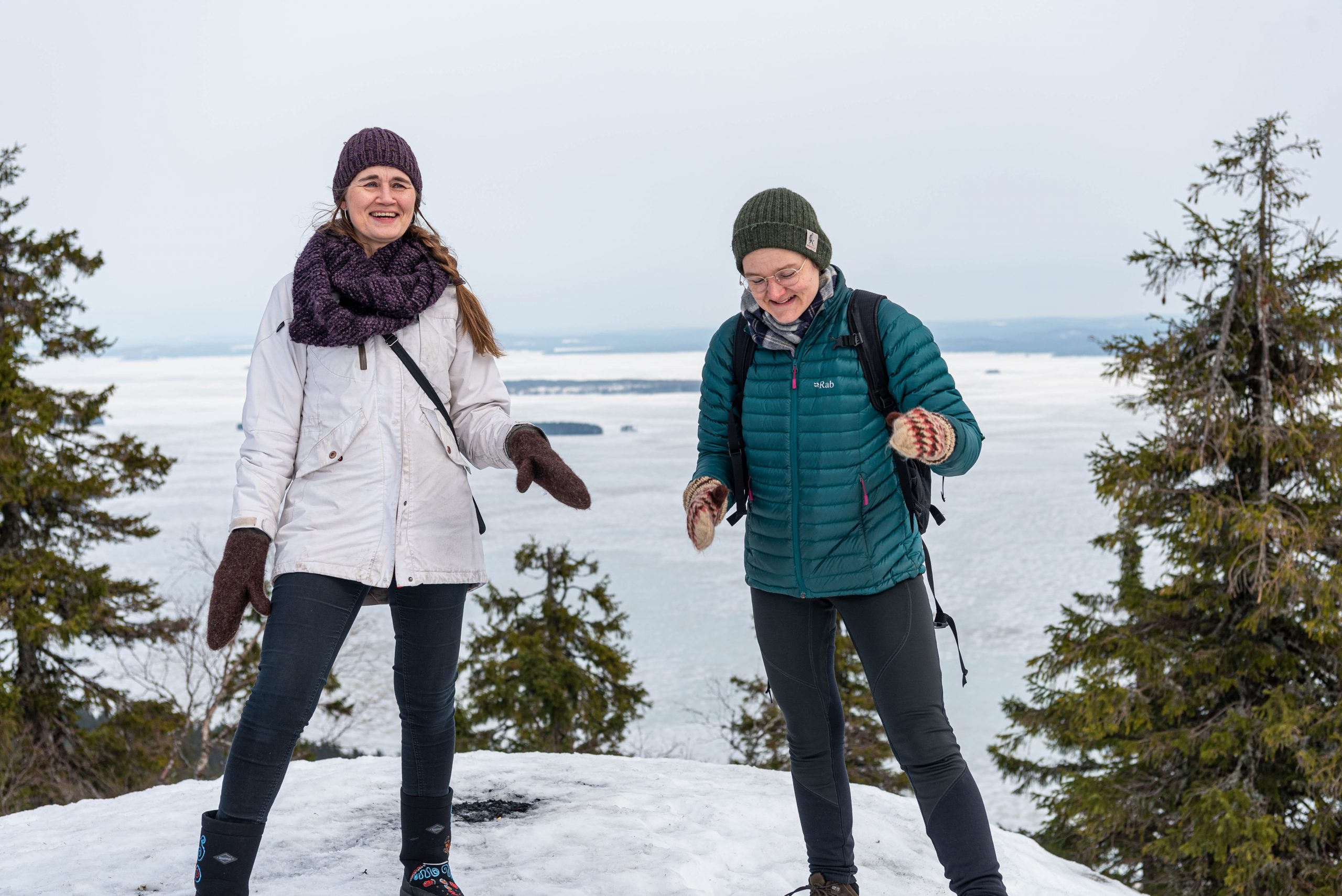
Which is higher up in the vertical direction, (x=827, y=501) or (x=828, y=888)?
(x=827, y=501)

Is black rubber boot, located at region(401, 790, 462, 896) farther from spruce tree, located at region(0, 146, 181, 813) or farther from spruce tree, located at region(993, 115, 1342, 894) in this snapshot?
spruce tree, located at region(0, 146, 181, 813)

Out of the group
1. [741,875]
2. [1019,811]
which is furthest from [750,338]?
[1019,811]

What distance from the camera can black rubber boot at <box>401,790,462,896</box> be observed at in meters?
2.60

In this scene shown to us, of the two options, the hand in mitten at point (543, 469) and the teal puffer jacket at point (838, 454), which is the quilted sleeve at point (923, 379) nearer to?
the teal puffer jacket at point (838, 454)

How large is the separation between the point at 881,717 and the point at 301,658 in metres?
1.36

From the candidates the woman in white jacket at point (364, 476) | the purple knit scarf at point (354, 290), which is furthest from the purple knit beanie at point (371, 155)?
the purple knit scarf at point (354, 290)

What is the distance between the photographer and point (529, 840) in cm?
349

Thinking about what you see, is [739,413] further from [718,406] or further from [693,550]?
[693,550]

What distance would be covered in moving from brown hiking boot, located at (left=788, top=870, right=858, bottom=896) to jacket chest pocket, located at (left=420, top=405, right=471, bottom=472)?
1.51m

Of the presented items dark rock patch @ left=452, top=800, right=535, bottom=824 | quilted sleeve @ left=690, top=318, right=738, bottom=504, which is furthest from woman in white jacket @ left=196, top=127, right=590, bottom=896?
dark rock patch @ left=452, top=800, right=535, bottom=824

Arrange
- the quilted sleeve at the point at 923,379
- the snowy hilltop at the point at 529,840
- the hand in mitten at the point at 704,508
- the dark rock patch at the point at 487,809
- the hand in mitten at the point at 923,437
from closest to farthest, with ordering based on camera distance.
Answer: the hand in mitten at the point at 923,437 < the quilted sleeve at the point at 923,379 < the hand in mitten at the point at 704,508 < the snowy hilltop at the point at 529,840 < the dark rock patch at the point at 487,809

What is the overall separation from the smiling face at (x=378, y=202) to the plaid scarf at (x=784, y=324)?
2.98ft

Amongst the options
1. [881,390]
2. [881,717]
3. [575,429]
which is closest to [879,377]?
[881,390]

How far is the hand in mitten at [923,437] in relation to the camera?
212 cm
